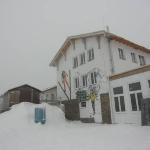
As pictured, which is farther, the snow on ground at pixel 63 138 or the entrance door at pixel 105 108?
the entrance door at pixel 105 108

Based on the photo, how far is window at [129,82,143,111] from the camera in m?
12.2

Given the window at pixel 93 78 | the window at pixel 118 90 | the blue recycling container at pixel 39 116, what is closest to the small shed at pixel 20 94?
the blue recycling container at pixel 39 116

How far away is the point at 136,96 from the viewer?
12461 millimetres

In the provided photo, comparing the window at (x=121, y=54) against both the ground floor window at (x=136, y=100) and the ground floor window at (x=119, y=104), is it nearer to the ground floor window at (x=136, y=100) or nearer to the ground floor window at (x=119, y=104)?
the ground floor window at (x=119, y=104)

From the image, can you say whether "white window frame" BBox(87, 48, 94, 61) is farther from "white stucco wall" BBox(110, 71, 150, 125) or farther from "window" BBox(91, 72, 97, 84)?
"white stucco wall" BBox(110, 71, 150, 125)

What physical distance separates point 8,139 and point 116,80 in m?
9.09

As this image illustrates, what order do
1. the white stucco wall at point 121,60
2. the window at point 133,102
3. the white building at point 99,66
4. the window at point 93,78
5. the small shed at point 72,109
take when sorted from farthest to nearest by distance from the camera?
the small shed at point 72,109
the window at point 93,78
the white stucco wall at point 121,60
the white building at point 99,66
the window at point 133,102

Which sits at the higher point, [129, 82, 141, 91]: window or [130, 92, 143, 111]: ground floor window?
[129, 82, 141, 91]: window

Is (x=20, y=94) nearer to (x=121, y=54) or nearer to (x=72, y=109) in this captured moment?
(x=72, y=109)

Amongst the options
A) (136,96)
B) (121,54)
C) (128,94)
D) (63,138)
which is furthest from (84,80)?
(63,138)

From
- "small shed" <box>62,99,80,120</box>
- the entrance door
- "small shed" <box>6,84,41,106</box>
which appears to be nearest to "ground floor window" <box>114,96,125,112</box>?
the entrance door

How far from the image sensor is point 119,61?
1630cm

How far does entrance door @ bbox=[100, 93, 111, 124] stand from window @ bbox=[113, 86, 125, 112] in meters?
0.79

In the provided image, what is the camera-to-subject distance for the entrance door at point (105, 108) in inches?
575
